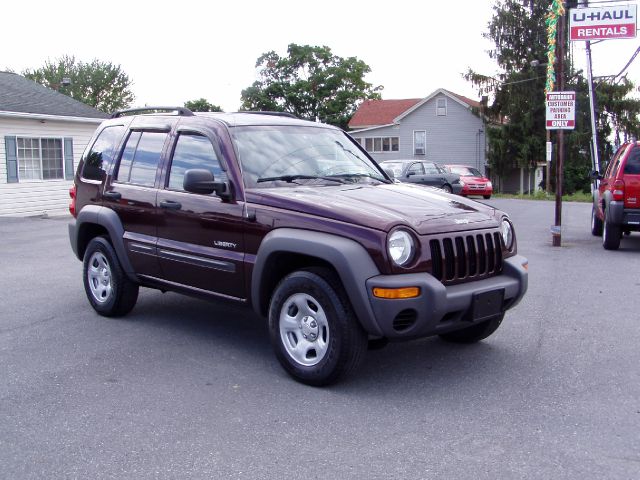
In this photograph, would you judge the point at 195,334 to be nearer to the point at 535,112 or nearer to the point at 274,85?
the point at 535,112

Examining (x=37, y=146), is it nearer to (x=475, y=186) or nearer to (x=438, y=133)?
(x=475, y=186)

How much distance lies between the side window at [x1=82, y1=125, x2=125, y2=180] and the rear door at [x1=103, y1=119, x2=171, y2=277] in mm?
199

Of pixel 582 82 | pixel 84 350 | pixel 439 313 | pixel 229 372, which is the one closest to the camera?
pixel 439 313

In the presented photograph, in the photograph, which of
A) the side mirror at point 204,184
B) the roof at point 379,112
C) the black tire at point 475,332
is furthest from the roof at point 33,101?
the roof at point 379,112

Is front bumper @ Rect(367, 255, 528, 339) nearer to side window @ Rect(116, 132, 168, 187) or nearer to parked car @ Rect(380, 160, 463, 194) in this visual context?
side window @ Rect(116, 132, 168, 187)

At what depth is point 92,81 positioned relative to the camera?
218 feet

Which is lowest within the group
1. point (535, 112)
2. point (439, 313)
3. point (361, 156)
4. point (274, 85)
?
point (439, 313)

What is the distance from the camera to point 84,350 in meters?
5.94

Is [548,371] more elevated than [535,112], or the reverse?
[535,112]

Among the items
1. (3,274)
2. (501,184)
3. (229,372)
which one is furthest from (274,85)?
(229,372)

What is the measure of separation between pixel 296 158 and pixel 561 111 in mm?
8227

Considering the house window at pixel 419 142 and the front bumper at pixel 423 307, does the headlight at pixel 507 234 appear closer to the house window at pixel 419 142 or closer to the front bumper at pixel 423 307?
the front bumper at pixel 423 307

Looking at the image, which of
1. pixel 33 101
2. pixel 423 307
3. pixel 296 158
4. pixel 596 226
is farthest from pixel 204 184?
pixel 33 101

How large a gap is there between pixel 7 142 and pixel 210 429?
17.6 meters
